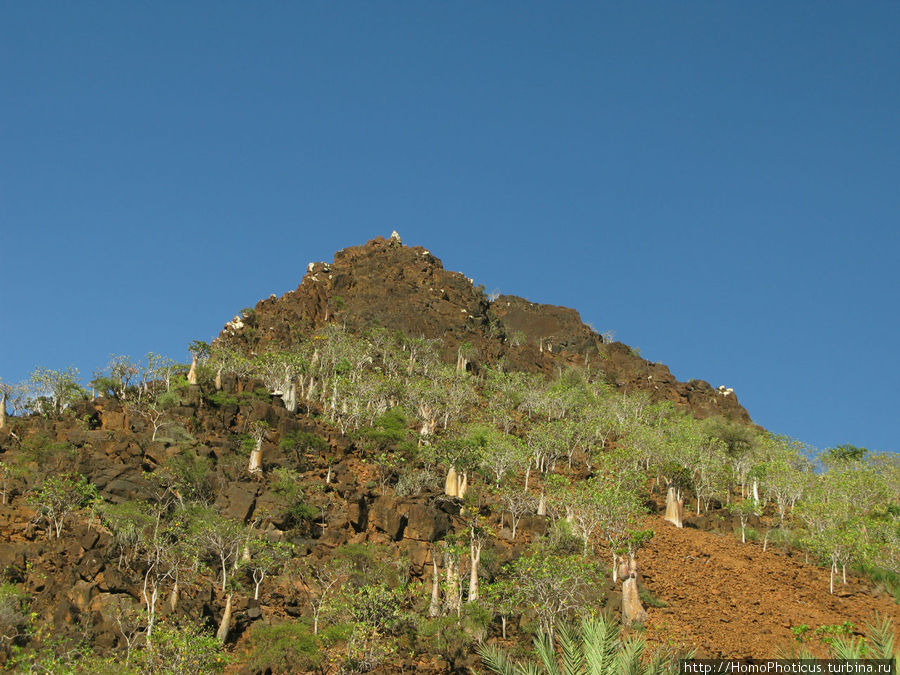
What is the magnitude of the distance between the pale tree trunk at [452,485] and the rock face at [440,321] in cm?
4088

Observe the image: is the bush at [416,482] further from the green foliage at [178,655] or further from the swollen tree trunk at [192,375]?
the green foliage at [178,655]

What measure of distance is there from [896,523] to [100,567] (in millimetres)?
49043

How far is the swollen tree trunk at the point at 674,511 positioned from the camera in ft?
181

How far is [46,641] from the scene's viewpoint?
28.1 meters

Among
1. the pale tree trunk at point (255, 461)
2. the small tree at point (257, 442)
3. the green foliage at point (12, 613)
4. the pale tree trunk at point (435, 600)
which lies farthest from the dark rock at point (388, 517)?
the green foliage at point (12, 613)

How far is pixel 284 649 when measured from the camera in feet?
104

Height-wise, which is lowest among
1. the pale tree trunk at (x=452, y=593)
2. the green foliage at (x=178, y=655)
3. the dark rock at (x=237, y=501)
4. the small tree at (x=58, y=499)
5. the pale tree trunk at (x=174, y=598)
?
the green foliage at (x=178, y=655)

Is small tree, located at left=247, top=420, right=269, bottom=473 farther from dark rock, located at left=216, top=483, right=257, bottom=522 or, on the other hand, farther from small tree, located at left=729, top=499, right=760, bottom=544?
small tree, located at left=729, top=499, right=760, bottom=544

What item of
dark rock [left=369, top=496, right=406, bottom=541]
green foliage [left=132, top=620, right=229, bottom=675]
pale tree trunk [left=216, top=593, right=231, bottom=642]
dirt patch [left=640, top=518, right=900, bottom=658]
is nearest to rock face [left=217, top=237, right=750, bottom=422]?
dark rock [left=369, top=496, right=406, bottom=541]

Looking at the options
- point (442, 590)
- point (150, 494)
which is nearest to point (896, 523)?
→ point (442, 590)

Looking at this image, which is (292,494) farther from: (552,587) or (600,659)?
(600,659)

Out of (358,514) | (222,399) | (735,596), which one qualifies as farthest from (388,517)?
(222,399)

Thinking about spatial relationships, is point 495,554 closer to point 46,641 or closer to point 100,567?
point 100,567

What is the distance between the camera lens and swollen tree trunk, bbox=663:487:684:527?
181 ft
